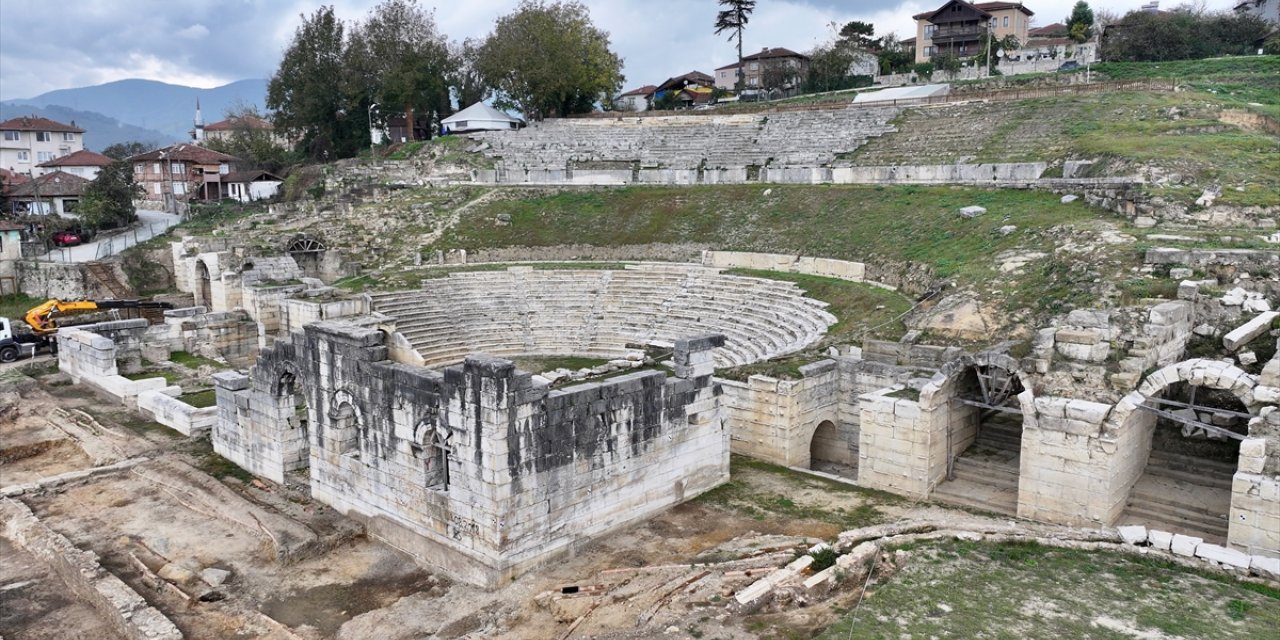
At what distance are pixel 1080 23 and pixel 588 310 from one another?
5060 centimetres

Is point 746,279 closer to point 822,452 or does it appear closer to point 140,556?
point 822,452

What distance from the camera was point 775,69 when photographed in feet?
222

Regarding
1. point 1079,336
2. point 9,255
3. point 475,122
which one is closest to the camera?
point 1079,336

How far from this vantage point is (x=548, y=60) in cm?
5138

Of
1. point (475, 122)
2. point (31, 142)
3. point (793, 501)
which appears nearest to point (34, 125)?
point (31, 142)

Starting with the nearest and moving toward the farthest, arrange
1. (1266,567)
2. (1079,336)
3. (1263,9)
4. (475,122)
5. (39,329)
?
(1266,567)
(1079,336)
(39,329)
(475,122)
(1263,9)

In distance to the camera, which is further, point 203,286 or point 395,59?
point 395,59

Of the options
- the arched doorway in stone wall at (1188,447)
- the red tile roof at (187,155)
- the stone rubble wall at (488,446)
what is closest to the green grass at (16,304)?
the red tile roof at (187,155)

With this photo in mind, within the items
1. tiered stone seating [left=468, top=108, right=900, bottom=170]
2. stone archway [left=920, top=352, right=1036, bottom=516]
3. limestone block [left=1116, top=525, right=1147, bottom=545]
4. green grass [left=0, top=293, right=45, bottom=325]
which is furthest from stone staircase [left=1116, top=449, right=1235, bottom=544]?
green grass [left=0, top=293, right=45, bottom=325]

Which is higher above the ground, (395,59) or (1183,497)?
(395,59)

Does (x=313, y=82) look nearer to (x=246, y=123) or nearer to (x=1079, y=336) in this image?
(x=246, y=123)

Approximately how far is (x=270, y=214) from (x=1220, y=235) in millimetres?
34248

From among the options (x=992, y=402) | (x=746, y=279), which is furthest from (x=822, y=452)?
(x=746, y=279)

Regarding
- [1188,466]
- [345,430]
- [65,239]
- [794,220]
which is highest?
[794,220]
